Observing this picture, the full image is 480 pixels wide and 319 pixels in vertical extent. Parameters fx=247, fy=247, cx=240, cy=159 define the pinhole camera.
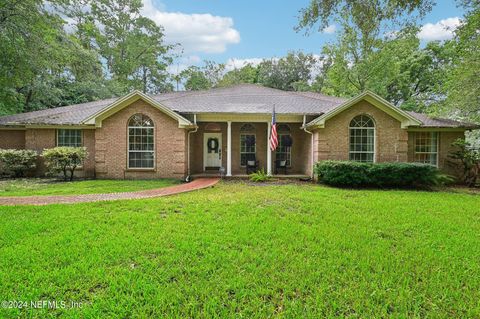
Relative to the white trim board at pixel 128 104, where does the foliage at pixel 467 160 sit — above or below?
below

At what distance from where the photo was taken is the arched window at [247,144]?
14.9 m

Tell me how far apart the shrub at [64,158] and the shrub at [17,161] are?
134 centimetres

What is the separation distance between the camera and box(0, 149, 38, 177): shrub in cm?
1224

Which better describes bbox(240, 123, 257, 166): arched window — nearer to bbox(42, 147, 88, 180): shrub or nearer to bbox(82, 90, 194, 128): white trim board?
bbox(82, 90, 194, 128): white trim board

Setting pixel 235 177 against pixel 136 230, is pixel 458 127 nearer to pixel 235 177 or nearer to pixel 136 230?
pixel 235 177

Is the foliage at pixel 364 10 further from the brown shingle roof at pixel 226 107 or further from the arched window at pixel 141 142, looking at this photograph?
the arched window at pixel 141 142

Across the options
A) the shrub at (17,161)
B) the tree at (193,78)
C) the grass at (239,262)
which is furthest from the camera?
the tree at (193,78)

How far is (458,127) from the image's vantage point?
12.7 meters

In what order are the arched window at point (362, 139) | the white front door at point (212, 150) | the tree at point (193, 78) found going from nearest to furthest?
the arched window at point (362, 139) → the white front door at point (212, 150) → the tree at point (193, 78)

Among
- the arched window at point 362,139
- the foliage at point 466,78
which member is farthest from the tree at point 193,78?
the foliage at point 466,78

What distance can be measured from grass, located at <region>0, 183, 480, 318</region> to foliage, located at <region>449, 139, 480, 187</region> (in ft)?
26.3

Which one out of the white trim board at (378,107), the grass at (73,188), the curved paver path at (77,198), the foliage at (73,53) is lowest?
the curved paver path at (77,198)

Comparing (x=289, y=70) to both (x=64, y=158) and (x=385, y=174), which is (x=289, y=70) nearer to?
(x=385, y=174)

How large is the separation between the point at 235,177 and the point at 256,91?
7.68 meters
